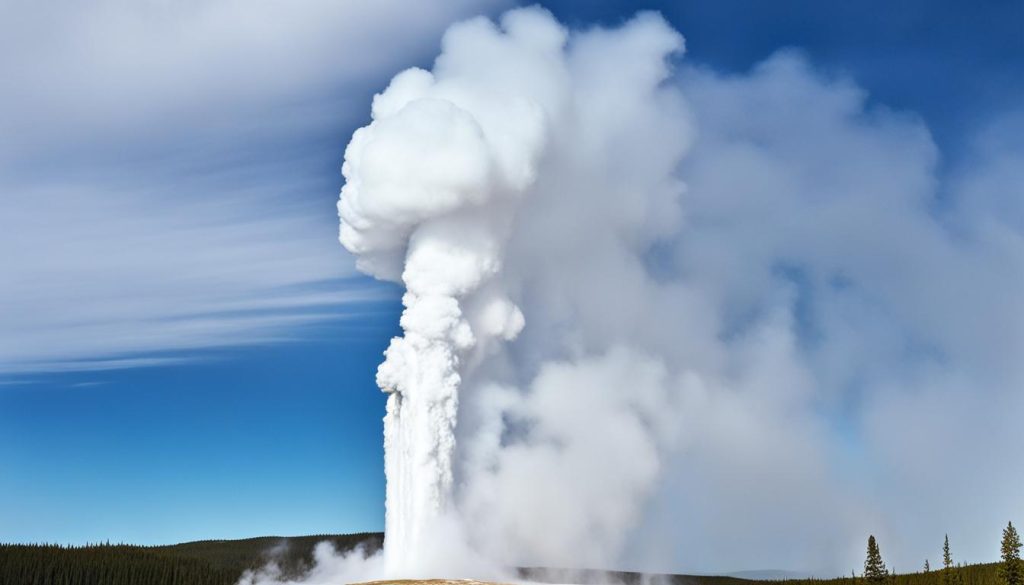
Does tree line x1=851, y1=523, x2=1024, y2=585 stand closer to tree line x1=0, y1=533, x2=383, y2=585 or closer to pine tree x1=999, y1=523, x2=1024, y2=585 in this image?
pine tree x1=999, y1=523, x2=1024, y2=585

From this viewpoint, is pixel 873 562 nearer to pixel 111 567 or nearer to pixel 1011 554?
pixel 1011 554

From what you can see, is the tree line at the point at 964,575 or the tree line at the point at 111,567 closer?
the tree line at the point at 964,575

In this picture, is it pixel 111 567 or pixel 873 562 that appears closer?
pixel 873 562

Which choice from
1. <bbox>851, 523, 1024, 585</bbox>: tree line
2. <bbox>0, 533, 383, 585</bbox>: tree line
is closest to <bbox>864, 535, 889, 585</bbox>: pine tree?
<bbox>851, 523, 1024, 585</bbox>: tree line

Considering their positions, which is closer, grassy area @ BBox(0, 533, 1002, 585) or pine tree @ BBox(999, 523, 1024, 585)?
pine tree @ BBox(999, 523, 1024, 585)

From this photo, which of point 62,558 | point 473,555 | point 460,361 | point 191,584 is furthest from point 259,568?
point 460,361

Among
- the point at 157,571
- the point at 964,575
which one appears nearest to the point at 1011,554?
the point at 964,575

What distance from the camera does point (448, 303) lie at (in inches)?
4958

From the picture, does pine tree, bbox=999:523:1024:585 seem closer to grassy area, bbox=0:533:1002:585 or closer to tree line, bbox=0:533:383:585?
grassy area, bbox=0:533:1002:585

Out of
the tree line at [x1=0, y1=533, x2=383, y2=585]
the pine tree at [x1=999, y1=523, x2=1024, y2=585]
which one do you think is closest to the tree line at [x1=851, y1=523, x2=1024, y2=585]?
the pine tree at [x1=999, y1=523, x2=1024, y2=585]

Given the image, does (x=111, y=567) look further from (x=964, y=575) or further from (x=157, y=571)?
(x=964, y=575)

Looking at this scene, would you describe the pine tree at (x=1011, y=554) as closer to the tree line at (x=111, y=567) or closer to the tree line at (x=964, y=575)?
the tree line at (x=964, y=575)

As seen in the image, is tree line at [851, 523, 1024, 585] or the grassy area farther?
the grassy area

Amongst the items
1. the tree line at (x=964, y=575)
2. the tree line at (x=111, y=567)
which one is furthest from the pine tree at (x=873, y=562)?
the tree line at (x=111, y=567)
